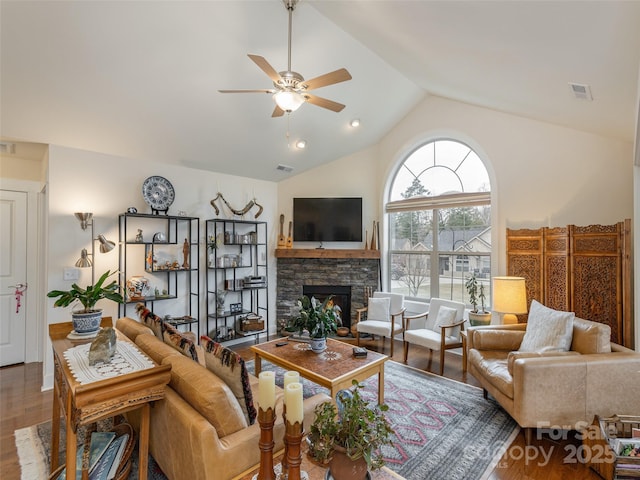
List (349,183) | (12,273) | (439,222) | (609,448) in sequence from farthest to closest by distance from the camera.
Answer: (349,183)
(439,222)
(12,273)
(609,448)

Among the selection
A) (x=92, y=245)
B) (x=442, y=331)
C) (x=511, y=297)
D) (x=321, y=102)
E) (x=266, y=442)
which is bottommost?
(x=442, y=331)

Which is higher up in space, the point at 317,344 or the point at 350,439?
the point at 350,439

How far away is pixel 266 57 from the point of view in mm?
3209

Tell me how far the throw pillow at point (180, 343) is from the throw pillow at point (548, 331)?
2.82 metres

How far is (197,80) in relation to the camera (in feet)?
10.5

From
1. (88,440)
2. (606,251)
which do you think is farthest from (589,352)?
(88,440)

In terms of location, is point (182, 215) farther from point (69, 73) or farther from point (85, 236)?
point (69, 73)

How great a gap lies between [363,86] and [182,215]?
303 centimetres

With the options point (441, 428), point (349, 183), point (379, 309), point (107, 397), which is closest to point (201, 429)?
point (107, 397)

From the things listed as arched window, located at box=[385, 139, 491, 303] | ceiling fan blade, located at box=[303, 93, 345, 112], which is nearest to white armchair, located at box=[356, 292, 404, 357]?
arched window, located at box=[385, 139, 491, 303]

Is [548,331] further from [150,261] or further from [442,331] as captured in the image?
[150,261]

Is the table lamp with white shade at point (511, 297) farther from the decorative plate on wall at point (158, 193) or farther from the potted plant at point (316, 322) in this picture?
the decorative plate on wall at point (158, 193)

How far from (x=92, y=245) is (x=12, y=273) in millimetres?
1349

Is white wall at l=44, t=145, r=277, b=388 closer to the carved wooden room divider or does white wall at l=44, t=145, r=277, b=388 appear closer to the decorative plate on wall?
the decorative plate on wall
